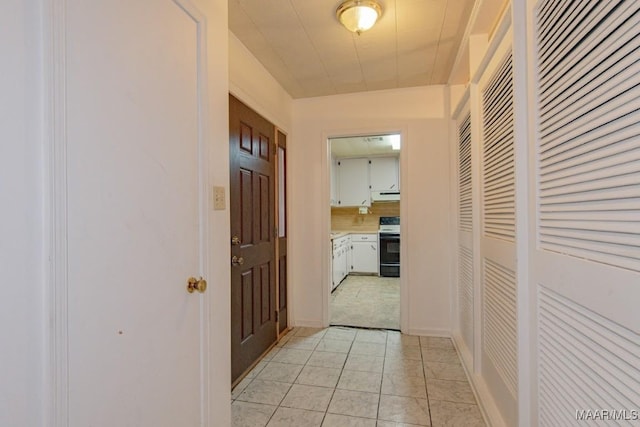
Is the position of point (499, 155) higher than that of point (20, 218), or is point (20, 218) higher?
point (499, 155)

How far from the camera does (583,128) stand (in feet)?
2.74

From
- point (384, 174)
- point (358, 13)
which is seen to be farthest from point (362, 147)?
point (358, 13)

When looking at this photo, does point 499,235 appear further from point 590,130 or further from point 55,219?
point 55,219

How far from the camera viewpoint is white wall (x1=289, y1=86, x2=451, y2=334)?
3.05 m

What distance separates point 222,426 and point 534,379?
133 centimetres

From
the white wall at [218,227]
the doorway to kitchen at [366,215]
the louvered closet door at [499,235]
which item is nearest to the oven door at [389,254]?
the doorway to kitchen at [366,215]

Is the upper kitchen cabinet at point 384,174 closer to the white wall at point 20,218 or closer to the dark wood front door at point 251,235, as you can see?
the dark wood front door at point 251,235

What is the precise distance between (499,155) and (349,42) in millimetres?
1346

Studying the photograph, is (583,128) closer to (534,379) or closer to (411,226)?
(534,379)

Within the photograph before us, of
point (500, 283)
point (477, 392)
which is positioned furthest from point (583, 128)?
point (477, 392)

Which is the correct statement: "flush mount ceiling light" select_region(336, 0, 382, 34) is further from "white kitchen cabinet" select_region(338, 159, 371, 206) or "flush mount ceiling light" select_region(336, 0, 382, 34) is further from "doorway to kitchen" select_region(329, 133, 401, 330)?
"white kitchen cabinet" select_region(338, 159, 371, 206)

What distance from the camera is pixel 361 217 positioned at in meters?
6.50

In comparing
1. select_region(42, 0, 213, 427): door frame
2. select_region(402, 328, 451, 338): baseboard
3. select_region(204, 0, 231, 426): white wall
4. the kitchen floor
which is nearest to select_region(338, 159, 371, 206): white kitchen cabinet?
the kitchen floor

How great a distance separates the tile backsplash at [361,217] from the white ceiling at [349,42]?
3.47m
